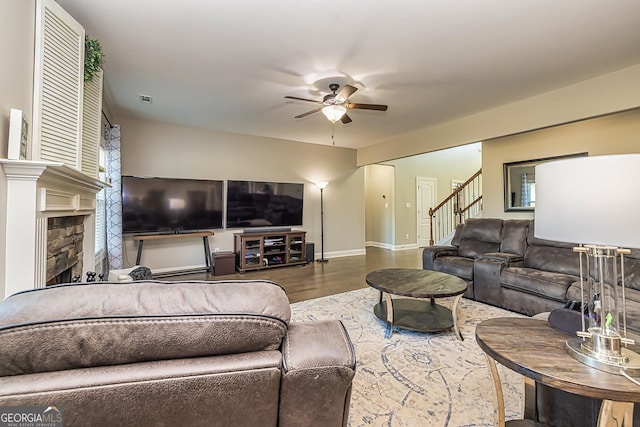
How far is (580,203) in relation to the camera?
0.97 meters

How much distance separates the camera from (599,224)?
944 mm

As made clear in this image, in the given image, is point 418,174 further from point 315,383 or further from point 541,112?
point 315,383

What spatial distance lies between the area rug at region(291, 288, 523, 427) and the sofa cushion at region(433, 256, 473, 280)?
745 millimetres

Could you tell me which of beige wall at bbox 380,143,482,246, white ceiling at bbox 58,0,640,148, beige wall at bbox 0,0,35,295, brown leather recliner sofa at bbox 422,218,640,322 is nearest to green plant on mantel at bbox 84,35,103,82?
white ceiling at bbox 58,0,640,148

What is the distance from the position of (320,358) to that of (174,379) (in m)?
0.35

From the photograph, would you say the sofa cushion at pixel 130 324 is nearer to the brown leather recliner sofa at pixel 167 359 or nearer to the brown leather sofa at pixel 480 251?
the brown leather recliner sofa at pixel 167 359

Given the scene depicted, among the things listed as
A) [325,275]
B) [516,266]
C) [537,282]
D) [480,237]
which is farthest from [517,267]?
[325,275]

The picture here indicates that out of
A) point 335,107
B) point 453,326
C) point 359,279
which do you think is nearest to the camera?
point 453,326

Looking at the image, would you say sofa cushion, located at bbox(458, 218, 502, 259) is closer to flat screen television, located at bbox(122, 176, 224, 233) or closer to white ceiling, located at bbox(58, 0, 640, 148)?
white ceiling, located at bbox(58, 0, 640, 148)

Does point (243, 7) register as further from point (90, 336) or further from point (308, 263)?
point (308, 263)

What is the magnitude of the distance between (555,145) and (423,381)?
4211mm

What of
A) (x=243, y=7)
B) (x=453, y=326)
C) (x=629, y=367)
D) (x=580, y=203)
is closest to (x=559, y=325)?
(x=629, y=367)

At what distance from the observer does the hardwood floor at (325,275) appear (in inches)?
165

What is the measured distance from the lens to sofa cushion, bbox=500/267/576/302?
9.34ft
